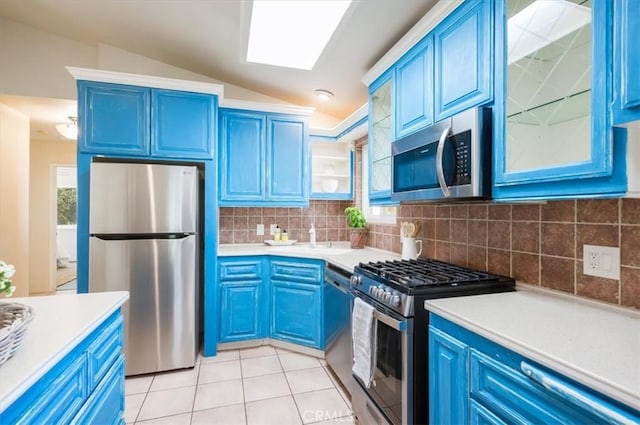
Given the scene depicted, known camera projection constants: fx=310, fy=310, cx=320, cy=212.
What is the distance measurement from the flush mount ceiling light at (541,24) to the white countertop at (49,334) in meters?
1.96

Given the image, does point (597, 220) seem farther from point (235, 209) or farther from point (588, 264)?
point (235, 209)

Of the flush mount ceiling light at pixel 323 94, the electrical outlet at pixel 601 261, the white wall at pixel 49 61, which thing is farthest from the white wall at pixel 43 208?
the electrical outlet at pixel 601 261

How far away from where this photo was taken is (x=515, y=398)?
0.96 m

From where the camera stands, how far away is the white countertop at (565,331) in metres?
0.76

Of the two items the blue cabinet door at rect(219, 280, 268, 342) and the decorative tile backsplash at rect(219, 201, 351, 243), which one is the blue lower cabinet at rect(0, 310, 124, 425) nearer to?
the blue cabinet door at rect(219, 280, 268, 342)

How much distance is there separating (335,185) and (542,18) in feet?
8.25

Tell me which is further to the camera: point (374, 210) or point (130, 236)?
point (374, 210)

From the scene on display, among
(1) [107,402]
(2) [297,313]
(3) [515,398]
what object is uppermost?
(3) [515,398]

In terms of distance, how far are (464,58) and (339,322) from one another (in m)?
1.87

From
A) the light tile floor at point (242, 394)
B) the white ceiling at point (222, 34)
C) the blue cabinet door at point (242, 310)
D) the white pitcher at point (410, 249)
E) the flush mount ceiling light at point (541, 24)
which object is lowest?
the light tile floor at point (242, 394)

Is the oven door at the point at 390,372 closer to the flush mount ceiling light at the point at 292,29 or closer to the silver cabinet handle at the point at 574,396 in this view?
the silver cabinet handle at the point at 574,396

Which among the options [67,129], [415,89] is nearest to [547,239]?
[415,89]

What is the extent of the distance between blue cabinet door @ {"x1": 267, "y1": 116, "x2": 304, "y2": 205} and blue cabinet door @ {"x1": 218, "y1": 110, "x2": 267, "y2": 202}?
0.30 ft

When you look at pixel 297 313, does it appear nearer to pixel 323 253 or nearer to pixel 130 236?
pixel 323 253
